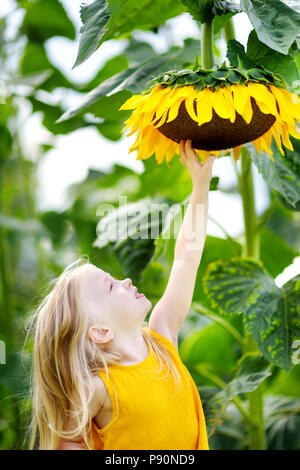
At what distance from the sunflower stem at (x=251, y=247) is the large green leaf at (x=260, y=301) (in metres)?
0.06

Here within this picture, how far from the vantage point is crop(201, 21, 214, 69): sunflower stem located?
677 mm

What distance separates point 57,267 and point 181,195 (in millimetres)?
539

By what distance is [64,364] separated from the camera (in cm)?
74

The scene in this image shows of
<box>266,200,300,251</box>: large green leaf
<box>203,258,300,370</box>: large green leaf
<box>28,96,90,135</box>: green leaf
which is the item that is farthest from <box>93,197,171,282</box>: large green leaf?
<box>266,200,300,251</box>: large green leaf

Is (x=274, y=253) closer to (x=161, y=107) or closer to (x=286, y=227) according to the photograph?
(x=286, y=227)

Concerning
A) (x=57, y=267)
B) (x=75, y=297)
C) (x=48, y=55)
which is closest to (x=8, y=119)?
(x=48, y=55)

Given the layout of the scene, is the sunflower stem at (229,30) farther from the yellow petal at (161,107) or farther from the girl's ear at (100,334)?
the girl's ear at (100,334)

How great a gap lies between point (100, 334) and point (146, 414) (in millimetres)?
109

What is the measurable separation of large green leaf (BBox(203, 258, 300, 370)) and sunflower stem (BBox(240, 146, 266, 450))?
0.06 m

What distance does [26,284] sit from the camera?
1938mm

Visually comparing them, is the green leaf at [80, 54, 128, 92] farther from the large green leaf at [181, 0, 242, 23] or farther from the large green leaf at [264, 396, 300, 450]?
the large green leaf at [264, 396, 300, 450]

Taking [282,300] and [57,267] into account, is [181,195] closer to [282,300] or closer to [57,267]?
[282,300]

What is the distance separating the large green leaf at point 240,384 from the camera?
94 cm

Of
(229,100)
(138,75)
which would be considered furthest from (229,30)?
(229,100)
